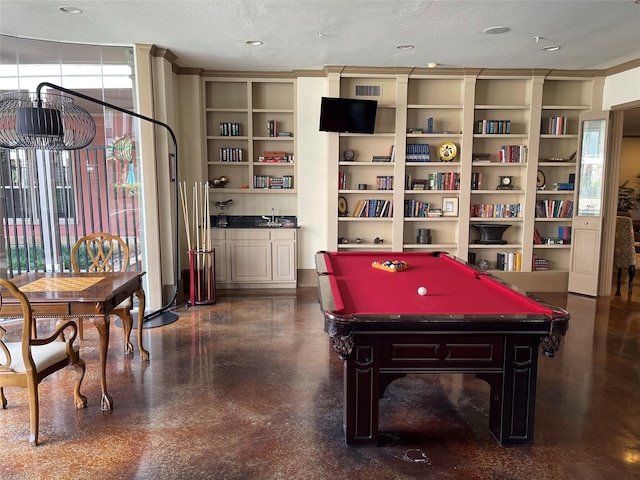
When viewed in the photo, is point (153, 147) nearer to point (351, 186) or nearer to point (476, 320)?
point (351, 186)

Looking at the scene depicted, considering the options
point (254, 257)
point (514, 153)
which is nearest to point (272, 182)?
point (254, 257)

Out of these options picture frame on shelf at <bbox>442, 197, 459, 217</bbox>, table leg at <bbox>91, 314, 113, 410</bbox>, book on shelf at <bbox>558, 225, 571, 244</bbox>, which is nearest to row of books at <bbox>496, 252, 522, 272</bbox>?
book on shelf at <bbox>558, 225, 571, 244</bbox>

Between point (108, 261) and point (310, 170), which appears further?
point (310, 170)

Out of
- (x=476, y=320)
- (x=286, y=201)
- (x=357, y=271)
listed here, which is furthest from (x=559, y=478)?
(x=286, y=201)

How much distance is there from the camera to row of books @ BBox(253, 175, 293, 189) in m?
6.47

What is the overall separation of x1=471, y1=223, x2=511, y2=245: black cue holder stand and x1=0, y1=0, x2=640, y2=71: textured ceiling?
2.08m

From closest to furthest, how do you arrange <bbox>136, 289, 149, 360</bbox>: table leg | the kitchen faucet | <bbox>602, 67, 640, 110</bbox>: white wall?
<bbox>136, 289, 149, 360</bbox>: table leg, <bbox>602, 67, 640, 110</bbox>: white wall, the kitchen faucet

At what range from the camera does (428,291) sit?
9.98 feet

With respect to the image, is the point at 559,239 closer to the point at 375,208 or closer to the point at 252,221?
the point at 375,208

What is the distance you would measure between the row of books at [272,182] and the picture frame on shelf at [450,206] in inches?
85.2

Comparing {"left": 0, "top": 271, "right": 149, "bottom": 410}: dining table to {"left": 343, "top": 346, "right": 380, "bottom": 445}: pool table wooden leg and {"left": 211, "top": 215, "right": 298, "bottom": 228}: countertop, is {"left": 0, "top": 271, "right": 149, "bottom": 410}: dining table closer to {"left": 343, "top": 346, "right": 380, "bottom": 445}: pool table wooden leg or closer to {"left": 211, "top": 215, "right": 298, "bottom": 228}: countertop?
{"left": 343, "top": 346, "right": 380, "bottom": 445}: pool table wooden leg

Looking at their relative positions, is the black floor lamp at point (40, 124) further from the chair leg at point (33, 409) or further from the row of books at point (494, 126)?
the row of books at point (494, 126)

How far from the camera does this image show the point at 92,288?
321 centimetres

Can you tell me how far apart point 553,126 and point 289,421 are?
17.7 feet
